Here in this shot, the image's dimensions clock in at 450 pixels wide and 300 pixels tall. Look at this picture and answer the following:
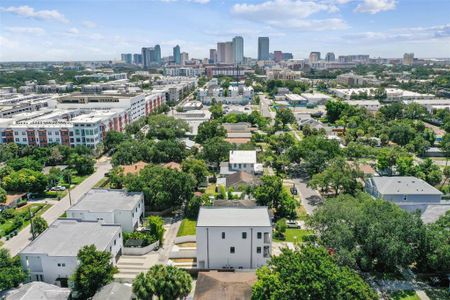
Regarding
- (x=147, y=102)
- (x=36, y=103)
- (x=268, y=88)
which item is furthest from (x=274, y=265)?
(x=268, y=88)

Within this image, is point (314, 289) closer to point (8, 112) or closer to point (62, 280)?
point (62, 280)

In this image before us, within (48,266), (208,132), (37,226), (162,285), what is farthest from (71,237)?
(208,132)

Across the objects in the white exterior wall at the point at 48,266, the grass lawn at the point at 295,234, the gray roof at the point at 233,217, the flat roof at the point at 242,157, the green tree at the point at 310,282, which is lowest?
the grass lawn at the point at 295,234

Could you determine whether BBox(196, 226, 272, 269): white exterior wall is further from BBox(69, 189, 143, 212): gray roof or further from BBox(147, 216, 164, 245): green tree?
BBox(69, 189, 143, 212): gray roof

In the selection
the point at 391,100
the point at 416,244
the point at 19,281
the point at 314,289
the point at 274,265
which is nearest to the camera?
the point at 314,289

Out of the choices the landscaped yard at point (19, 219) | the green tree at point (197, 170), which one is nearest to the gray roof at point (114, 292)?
the landscaped yard at point (19, 219)

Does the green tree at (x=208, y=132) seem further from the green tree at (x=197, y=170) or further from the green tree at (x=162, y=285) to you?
the green tree at (x=162, y=285)

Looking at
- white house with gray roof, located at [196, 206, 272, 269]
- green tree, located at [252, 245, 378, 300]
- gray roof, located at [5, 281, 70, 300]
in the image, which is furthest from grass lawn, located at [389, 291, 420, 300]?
gray roof, located at [5, 281, 70, 300]
